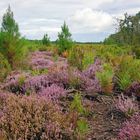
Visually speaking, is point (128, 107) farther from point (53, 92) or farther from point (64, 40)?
point (64, 40)

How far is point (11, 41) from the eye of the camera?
65.3 ft

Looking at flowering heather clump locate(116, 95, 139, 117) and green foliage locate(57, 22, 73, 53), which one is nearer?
flowering heather clump locate(116, 95, 139, 117)

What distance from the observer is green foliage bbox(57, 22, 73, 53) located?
30.2m

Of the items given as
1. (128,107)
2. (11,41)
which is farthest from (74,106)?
(11,41)

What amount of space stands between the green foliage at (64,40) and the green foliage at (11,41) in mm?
10189

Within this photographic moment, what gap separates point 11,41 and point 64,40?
35.1 feet

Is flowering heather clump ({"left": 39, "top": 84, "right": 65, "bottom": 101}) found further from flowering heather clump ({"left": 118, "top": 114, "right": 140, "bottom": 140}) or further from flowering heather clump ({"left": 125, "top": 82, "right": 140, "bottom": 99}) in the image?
flowering heather clump ({"left": 118, "top": 114, "right": 140, "bottom": 140})

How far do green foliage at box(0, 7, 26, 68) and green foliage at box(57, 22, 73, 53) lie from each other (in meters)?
10.2

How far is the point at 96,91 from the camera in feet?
28.4

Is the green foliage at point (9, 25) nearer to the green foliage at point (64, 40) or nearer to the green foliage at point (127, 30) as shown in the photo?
the green foliage at point (64, 40)

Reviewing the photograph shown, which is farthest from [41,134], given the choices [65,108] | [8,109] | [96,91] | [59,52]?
[59,52]

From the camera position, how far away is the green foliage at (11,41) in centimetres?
1974

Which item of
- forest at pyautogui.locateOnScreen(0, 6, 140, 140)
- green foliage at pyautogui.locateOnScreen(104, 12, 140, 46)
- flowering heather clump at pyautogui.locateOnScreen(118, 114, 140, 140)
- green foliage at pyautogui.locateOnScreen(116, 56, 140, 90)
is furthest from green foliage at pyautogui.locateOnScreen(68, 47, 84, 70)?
green foliage at pyautogui.locateOnScreen(104, 12, 140, 46)

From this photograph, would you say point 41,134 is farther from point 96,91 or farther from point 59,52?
point 59,52
